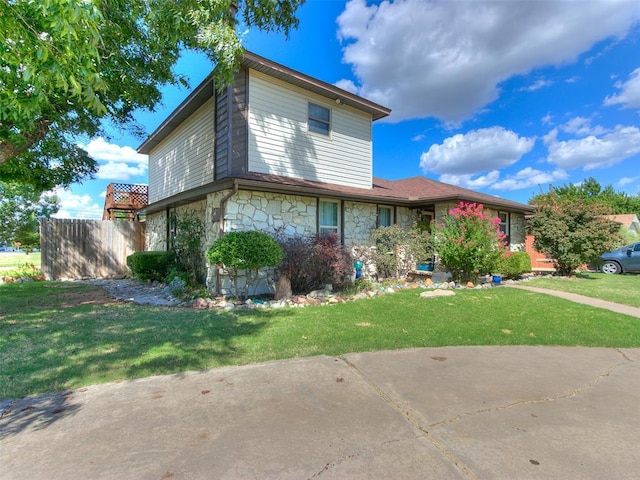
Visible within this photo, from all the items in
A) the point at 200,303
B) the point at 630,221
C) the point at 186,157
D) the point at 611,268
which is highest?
the point at 186,157

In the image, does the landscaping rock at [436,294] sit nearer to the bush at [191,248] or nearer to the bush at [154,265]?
the bush at [191,248]

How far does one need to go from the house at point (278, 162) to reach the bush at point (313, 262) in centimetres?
67

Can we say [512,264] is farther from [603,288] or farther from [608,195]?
[608,195]

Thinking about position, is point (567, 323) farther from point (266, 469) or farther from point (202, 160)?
point (202, 160)

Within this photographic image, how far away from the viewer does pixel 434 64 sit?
38.8 feet

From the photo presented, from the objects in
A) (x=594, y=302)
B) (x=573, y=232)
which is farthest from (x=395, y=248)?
(x=573, y=232)

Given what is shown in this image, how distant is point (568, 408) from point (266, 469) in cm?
271

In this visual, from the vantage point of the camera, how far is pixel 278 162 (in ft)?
30.2

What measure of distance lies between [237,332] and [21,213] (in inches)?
1116

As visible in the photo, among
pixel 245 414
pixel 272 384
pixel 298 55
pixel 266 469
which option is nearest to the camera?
pixel 266 469

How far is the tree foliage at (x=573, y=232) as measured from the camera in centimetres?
1167

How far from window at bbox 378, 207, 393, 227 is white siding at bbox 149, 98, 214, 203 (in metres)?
5.81

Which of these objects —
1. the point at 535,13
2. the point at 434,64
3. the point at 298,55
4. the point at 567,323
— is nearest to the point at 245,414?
the point at 567,323

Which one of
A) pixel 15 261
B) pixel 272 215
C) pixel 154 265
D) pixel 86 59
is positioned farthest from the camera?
pixel 15 261
